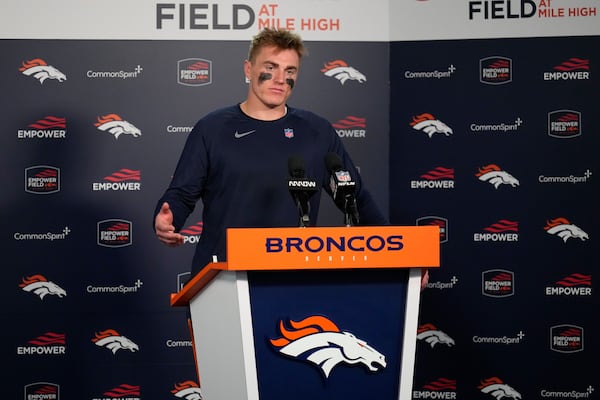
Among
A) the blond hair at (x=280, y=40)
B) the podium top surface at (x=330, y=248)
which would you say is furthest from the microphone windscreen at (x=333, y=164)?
the blond hair at (x=280, y=40)

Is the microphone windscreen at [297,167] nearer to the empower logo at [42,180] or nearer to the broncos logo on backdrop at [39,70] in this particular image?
the empower logo at [42,180]

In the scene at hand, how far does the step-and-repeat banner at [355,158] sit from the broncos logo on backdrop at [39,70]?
1 cm

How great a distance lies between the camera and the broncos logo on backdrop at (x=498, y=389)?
Result: 480 centimetres

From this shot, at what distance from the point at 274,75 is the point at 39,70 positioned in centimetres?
224

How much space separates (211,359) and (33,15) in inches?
129

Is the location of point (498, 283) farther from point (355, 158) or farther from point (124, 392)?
point (124, 392)

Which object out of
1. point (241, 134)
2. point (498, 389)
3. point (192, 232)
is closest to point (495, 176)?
point (498, 389)

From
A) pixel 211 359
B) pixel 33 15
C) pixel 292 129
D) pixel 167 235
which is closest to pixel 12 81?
pixel 33 15

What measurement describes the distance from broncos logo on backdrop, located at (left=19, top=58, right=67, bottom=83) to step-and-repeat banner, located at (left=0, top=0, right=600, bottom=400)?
1cm

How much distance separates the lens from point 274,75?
3.20 metres

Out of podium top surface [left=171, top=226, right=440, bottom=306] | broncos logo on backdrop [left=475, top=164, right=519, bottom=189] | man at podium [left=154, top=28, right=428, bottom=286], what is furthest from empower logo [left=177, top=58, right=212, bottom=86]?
podium top surface [left=171, top=226, right=440, bottom=306]

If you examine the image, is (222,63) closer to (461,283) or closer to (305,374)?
(461,283)

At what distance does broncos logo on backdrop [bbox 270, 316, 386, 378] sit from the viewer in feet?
6.64

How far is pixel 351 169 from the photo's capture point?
3.19 meters
